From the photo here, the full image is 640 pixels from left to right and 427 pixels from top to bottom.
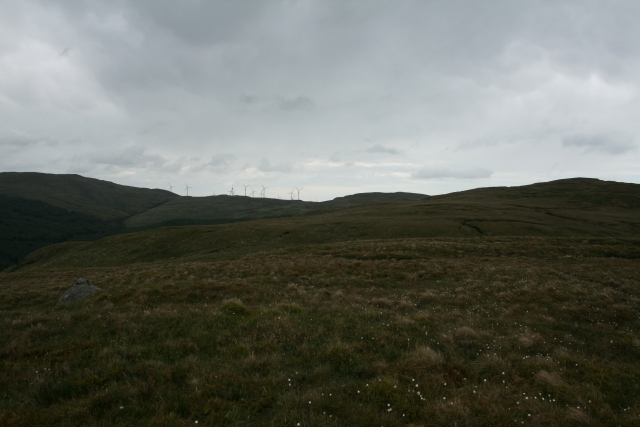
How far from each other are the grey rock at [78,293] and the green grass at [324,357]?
3.59 feet

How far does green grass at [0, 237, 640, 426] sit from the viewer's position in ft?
22.7

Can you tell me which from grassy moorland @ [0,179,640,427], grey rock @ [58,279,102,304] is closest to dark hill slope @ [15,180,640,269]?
grey rock @ [58,279,102,304]

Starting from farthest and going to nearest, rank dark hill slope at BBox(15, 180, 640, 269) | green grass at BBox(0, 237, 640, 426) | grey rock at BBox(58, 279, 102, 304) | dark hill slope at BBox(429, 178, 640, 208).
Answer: dark hill slope at BBox(429, 178, 640, 208) < dark hill slope at BBox(15, 180, 640, 269) < grey rock at BBox(58, 279, 102, 304) < green grass at BBox(0, 237, 640, 426)

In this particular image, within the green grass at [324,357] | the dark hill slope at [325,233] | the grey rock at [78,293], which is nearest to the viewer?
the green grass at [324,357]

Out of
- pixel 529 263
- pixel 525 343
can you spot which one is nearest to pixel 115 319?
pixel 525 343

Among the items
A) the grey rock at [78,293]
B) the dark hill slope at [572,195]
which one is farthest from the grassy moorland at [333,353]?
the dark hill slope at [572,195]

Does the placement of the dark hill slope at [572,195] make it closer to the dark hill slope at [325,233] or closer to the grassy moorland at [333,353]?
the dark hill slope at [325,233]

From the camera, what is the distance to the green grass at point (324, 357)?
6.93 metres

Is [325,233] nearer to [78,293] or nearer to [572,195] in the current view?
[78,293]

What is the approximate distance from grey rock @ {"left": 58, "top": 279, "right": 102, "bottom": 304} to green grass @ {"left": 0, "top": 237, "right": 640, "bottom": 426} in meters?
1.09

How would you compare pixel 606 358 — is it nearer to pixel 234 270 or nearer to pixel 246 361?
pixel 246 361

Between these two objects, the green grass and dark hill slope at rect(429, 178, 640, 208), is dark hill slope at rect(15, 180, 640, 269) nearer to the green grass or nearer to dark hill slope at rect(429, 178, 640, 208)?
dark hill slope at rect(429, 178, 640, 208)

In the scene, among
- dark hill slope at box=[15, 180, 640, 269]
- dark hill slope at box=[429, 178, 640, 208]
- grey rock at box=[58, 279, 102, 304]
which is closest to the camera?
grey rock at box=[58, 279, 102, 304]

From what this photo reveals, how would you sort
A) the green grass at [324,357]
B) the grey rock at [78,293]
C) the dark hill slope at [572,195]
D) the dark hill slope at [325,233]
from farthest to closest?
1. the dark hill slope at [572,195]
2. the dark hill slope at [325,233]
3. the grey rock at [78,293]
4. the green grass at [324,357]
